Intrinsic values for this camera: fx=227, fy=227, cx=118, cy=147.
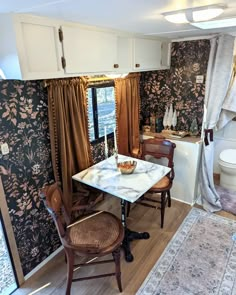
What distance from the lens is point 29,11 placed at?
4.54ft

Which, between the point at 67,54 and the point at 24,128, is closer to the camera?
the point at 67,54

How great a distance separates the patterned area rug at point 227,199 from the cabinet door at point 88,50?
2.41 metres

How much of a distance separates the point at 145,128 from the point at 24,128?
202 cm

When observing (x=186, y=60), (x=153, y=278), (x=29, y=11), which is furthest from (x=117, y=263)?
(x=186, y=60)

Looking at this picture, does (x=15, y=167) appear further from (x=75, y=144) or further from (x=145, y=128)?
(x=145, y=128)

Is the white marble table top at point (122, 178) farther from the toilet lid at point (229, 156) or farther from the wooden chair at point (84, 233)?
the toilet lid at point (229, 156)

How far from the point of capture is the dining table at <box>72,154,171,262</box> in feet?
6.79

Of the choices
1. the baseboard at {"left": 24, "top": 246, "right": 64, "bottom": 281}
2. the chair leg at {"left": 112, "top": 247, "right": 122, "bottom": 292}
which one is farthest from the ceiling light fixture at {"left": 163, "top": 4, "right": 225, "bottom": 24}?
the baseboard at {"left": 24, "top": 246, "right": 64, "bottom": 281}

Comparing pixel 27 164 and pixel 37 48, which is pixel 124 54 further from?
pixel 27 164

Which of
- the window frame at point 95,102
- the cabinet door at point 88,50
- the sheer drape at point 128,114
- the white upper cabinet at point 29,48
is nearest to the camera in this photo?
the white upper cabinet at point 29,48

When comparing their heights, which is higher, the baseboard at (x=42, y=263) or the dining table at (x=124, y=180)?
the dining table at (x=124, y=180)

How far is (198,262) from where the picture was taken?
91.4 inches

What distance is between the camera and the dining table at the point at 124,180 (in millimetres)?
2068

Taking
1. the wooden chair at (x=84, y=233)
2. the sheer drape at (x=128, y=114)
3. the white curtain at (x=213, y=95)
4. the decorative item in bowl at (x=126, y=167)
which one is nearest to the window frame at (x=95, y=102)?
the sheer drape at (x=128, y=114)
